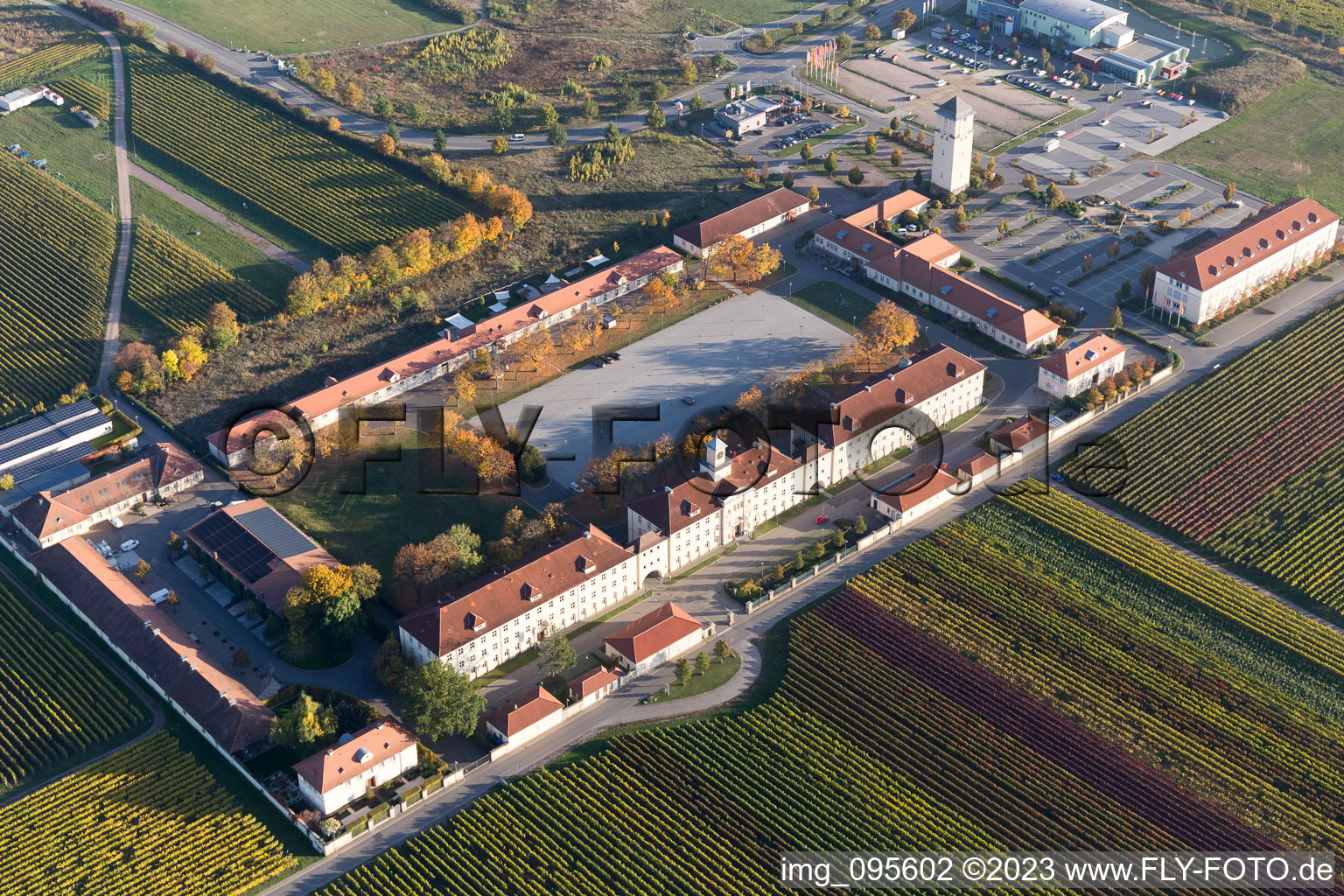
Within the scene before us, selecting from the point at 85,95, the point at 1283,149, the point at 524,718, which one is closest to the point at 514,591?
the point at 524,718

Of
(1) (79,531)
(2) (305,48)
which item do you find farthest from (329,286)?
(2) (305,48)

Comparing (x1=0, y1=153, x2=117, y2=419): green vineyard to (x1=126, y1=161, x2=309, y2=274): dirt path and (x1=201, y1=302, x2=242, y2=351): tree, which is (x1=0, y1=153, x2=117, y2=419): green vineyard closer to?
(x1=126, y1=161, x2=309, y2=274): dirt path

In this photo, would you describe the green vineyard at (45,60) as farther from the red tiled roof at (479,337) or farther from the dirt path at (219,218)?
the red tiled roof at (479,337)

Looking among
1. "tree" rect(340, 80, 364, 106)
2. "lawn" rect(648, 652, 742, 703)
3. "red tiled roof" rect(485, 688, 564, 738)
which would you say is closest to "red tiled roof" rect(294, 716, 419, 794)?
"red tiled roof" rect(485, 688, 564, 738)

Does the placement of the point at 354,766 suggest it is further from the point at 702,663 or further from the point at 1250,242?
the point at 1250,242

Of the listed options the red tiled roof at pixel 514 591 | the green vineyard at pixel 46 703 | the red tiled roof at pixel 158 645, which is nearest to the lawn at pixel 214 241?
the red tiled roof at pixel 158 645
